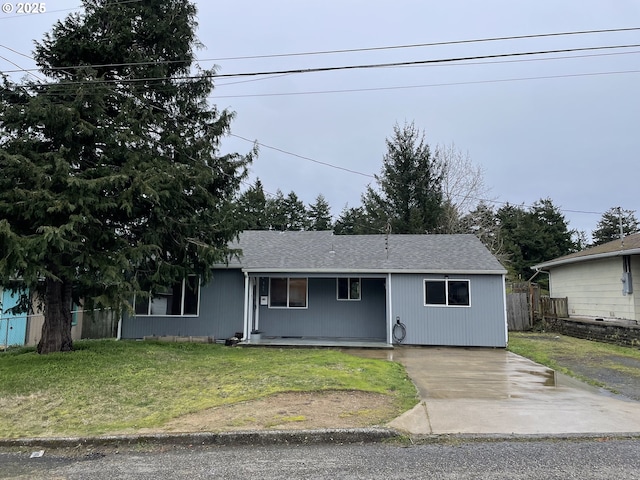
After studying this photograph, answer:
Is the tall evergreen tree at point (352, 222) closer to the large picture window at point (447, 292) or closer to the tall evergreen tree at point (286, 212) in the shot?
the tall evergreen tree at point (286, 212)

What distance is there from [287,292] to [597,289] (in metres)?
12.3

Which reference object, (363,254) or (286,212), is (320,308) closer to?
(363,254)

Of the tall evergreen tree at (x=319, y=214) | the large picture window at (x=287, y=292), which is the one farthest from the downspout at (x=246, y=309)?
the tall evergreen tree at (x=319, y=214)

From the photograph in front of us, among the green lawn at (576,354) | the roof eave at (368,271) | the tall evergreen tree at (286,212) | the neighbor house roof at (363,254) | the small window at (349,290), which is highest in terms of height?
the tall evergreen tree at (286,212)

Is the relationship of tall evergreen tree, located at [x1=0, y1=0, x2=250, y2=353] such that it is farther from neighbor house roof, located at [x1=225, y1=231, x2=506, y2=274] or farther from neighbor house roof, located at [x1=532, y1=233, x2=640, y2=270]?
neighbor house roof, located at [x1=532, y1=233, x2=640, y2=270]

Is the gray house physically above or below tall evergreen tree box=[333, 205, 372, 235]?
below

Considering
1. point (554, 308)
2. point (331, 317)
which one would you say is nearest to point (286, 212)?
point (554, 308)

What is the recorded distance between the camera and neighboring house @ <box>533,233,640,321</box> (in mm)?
14891

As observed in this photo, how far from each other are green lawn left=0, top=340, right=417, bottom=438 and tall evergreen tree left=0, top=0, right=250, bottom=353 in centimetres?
145

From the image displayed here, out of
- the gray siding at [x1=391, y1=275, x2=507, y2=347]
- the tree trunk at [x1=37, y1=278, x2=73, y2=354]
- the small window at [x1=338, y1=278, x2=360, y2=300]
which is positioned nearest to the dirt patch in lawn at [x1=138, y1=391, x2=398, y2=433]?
the tree trunk at [x1=37, y1=278, x2=73, y2=354]

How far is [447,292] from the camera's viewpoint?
13.7m

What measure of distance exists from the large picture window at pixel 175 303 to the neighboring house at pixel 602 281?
14533 mm

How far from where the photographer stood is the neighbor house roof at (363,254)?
1402 cm

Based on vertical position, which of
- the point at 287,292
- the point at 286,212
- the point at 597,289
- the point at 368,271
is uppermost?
the point at 286,212
